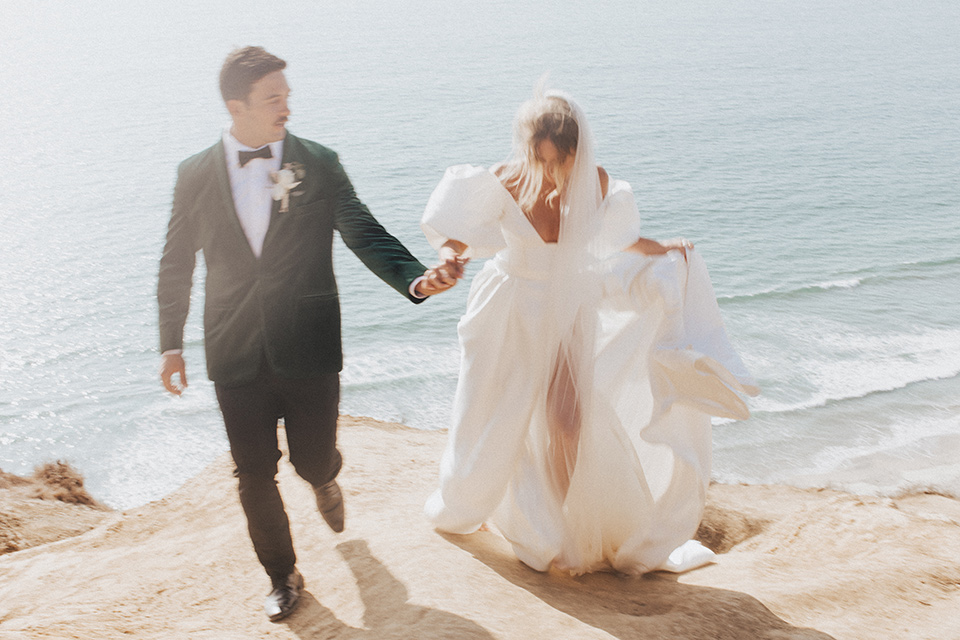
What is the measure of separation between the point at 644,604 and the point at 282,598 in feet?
5.49

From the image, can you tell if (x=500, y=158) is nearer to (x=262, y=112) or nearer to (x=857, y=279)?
(x=857, y=279)

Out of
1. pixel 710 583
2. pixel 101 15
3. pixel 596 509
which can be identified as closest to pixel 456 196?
pixel 596 509

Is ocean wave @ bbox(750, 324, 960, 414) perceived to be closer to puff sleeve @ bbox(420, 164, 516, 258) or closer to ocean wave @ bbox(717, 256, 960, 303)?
ocean wave @ bbox(717, 256, 960, 303)

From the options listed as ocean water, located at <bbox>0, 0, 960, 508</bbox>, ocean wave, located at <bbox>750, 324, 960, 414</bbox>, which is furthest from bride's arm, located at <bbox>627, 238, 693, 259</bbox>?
ocean wave, located at <bbox>750, 324, 960, 414</bbox>

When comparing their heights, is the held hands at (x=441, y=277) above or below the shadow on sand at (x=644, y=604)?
above

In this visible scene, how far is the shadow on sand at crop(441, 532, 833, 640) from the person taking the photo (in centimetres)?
361

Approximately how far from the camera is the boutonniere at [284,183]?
3.37m

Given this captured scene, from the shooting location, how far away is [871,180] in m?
21.8

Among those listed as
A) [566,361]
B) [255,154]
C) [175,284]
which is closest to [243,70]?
[255,154]

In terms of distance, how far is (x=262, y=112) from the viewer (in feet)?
10.9

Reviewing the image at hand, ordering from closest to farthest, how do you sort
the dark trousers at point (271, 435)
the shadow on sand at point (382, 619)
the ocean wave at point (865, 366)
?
the shadow on sand at point (382, 619)
the dark trousers at point (271, 435)
the ocean wave at point (865, 366)

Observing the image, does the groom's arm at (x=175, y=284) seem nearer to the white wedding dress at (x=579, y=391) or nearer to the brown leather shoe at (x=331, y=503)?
the brown leather shoe at (x=331, y=503)

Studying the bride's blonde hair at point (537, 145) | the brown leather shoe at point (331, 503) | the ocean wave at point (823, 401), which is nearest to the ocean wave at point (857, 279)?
the ocean wave at point (823, 401)

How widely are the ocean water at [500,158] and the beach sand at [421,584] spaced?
3.16 metres
